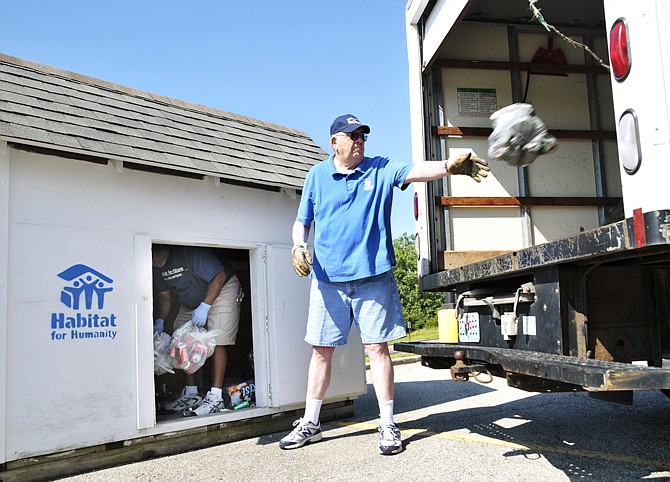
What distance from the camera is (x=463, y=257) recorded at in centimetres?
473

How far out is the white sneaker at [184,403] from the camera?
519 cm

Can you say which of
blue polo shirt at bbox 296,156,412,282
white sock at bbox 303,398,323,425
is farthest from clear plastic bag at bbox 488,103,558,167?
white sock at bbox 303,398,323,425

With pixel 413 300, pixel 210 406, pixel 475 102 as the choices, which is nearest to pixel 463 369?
pixel 210 406

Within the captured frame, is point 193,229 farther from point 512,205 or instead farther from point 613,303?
point 613,303

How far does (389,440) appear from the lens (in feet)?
13.1

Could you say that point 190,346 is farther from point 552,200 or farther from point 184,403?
point 552,200

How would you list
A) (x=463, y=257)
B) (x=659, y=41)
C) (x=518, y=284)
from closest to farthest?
(x=659, y=41), (x=518, y=284), (x=463, y=257)

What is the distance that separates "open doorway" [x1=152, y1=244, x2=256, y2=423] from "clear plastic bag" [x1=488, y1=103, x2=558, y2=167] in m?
2.87

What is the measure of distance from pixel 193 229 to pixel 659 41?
341cm

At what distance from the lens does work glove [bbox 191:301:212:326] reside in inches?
208

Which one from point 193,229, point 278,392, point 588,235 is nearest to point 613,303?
point 588,235

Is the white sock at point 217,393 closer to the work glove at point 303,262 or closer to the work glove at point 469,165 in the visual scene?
the work glove at point 303,262

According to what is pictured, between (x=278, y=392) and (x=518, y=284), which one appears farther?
(x=278, y=392)

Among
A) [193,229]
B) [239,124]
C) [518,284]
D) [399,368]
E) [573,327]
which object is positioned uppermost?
[239,124]
